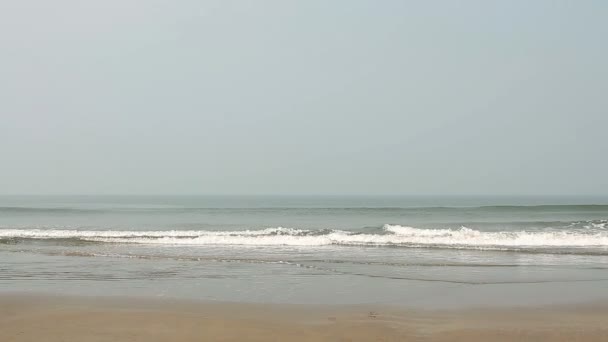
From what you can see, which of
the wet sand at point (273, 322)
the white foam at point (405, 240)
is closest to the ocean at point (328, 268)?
the white foam at point (405, 240)

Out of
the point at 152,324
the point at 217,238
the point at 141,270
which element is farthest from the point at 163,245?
the point at 152,324

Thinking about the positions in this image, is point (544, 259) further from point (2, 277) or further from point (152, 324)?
point (2, 277)

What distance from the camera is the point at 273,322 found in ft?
25.1

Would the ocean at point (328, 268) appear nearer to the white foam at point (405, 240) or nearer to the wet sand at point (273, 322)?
the white foam at point (405, 240)

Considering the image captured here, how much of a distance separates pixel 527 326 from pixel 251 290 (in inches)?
202

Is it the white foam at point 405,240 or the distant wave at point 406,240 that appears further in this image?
the white foam at point 405,240

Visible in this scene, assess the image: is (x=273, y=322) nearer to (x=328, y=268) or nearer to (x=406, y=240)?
(x=328, y=268)

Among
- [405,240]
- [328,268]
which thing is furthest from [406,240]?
[328,268]

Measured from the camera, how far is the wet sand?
6750 mm

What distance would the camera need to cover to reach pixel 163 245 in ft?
67.7

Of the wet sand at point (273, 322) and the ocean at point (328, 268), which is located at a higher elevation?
the wet sand at point (273, 322)

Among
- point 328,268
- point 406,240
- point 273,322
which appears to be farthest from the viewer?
point 406,240

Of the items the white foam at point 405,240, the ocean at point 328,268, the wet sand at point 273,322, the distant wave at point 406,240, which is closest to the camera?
the wet sand at point 273,322

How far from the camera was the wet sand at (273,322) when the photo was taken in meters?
6.75
